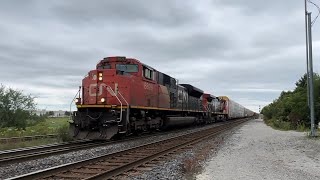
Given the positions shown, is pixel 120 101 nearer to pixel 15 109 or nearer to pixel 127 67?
pixel 127 67

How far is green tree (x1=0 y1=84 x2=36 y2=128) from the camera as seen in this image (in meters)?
29.6

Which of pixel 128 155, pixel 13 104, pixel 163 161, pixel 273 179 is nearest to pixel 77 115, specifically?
pixel 128 155

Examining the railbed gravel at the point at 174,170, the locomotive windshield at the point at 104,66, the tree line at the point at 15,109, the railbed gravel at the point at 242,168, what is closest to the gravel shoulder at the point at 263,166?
the railbed gravel at the point at 242,168

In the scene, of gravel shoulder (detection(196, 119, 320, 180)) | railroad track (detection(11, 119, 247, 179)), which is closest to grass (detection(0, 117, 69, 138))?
railroad track (detection(11, 119, 247, 179))

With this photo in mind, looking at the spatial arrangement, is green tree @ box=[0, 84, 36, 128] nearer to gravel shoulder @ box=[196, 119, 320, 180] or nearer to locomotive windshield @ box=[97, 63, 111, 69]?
locomotive windshield @ box=[97, 63, 111, 69]

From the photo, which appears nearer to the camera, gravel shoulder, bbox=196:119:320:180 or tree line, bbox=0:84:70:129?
gravel shoulder, bbox=196:119:320:180

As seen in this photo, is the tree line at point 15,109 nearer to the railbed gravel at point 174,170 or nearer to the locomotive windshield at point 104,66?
the locomotive windshield at point 104,66

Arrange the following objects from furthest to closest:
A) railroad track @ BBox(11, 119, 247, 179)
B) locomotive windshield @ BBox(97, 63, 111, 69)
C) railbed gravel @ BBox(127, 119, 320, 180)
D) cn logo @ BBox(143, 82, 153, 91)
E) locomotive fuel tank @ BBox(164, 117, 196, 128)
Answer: locomotive fuel tank @ BBox(164, 117, 196, 128), cn logo @ BBox(143, 82, 153, 91), locomotive windshield @ BBox(97, 63, 111, 69), railbed gravel @ BBox(127, 119, 320, 180), railroad track @ BBox(11, 119, 247, 179)

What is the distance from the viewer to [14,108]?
30.1m

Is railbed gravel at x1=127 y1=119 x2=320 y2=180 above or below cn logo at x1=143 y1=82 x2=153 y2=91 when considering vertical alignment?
below

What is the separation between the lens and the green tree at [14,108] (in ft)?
Answer: 97.0

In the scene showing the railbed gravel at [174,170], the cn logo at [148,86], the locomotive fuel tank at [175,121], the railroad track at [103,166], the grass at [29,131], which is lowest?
the railbed gravel at [174,170]

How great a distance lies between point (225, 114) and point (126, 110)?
41973 millimetres

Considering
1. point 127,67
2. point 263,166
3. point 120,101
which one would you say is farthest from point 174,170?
point 127,67
